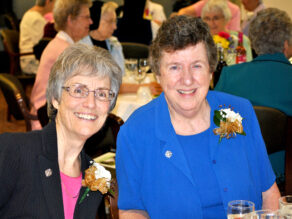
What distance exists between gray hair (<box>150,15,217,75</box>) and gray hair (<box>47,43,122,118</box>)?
0.26 meters

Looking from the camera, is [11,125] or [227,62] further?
[11,125]

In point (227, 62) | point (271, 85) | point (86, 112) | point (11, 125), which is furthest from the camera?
point (11, 125)

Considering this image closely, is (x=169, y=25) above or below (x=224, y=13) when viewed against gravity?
above

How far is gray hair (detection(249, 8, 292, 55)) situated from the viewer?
349cm

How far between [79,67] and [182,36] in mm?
513

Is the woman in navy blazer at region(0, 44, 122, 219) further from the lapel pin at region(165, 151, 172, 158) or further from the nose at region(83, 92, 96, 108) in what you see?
the lapel pin at region(165, 151, 172, 158)

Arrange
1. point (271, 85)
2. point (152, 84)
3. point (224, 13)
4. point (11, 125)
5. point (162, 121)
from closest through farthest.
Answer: point (162, 121), point (271, 85), point (152, 84), point (224, 13), point (11, 125)

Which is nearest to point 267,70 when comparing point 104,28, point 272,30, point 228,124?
point 272,30

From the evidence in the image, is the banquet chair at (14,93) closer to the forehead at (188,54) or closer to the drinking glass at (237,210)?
the forehead at (188,54)

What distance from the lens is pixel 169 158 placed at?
2178 mm

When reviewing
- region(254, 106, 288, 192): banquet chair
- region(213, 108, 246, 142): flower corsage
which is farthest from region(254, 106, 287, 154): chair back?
region(213, 108, 246, 142): flower corsage

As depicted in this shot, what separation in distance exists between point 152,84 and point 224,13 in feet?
6.02

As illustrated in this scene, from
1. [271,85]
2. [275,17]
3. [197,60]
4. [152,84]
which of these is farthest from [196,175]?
Result: [152,84]

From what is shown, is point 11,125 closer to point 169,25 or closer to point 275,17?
point 275,17
